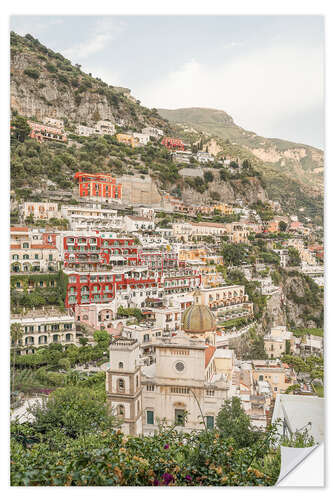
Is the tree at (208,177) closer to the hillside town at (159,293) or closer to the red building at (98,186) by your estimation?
the hillside town at (159,293)

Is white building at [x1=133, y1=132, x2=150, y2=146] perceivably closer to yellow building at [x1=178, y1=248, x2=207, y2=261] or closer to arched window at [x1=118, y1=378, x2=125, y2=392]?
yellow building at [x1=178, y1=248, x2=207, y2=261]

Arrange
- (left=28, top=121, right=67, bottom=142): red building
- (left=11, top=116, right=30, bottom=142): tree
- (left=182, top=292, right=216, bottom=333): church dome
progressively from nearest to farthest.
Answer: (left=11, top=116, right=30, bottom=142): tree < (left=182, top=292, right=216, bottom=333): church dome < (left=28, top=121, right=67, bottom=142): red building

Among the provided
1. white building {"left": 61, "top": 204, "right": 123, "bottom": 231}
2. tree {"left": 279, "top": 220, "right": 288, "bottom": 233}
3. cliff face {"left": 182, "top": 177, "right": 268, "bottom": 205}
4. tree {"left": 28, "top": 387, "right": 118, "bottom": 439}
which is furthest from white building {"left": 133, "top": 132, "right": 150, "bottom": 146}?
tree {"left": 28, "top": 387, "right": 118, "bottom": 439}

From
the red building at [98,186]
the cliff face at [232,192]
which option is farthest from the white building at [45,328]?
the cliff face at [232,192]

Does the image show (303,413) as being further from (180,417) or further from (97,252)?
(97,252)

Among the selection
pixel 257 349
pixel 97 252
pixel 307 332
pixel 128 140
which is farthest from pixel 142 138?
pixel 307 332

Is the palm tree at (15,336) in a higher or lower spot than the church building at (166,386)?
higher
